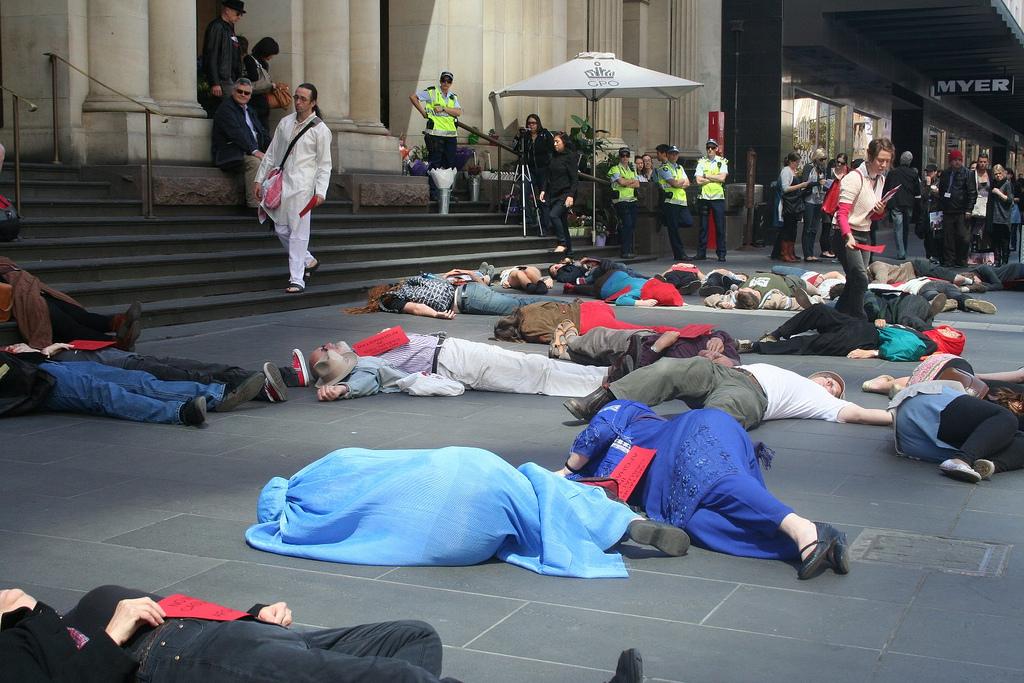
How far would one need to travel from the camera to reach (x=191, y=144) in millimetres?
14641

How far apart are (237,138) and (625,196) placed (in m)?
8.56

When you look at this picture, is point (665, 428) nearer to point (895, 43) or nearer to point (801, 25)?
point (801, 25)

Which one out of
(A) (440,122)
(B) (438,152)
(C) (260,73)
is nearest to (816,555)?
(C) (260,73)

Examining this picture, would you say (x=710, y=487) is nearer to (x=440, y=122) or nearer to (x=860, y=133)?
(x=440, y=122)

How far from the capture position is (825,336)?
1079 centimetres

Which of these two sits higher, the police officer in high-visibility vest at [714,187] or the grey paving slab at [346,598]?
the police officer in high-visibility vest at [714,187]

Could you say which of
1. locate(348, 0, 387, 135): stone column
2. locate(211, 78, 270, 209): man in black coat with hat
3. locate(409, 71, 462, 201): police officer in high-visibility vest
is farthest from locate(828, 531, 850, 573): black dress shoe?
locate(409, 71, 462, 201): police officer in high-visibility vest

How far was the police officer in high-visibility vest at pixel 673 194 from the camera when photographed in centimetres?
2167

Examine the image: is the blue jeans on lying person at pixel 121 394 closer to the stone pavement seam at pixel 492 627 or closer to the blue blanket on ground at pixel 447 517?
the blue blanket on ground at pixel 447 517

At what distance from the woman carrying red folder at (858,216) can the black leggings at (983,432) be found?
16.0ft

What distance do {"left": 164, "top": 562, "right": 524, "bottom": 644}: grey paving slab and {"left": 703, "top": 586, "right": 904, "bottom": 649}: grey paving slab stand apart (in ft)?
2.64

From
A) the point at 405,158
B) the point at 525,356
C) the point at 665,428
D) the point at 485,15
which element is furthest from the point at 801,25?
the point at 665,428

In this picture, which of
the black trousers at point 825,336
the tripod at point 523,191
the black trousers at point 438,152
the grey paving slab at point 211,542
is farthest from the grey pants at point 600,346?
the tripod at point 523,191

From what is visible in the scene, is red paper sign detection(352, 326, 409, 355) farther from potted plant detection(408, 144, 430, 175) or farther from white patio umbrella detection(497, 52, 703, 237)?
white patio umbrella detection(497, 52, 703, 237)
